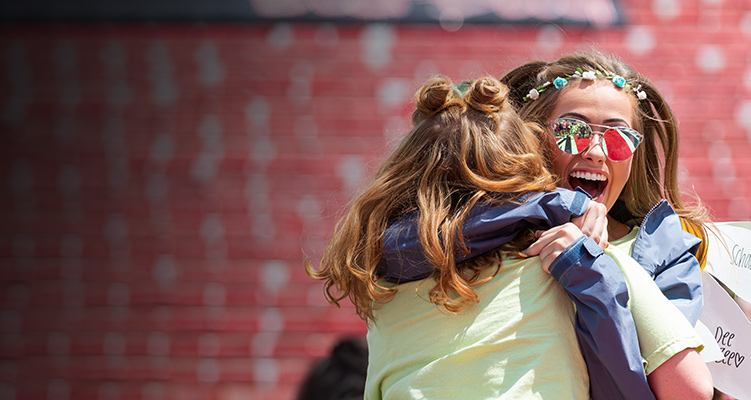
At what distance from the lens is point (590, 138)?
7.03ft

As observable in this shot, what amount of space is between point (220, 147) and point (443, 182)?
355cm

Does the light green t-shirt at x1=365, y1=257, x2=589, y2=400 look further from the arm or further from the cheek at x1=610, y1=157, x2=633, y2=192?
the cheek at x1=610, y1=157, x2=633, y2=192

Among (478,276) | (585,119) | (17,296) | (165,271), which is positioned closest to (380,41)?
(165,271)

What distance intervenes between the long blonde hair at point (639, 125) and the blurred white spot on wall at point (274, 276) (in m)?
2.95

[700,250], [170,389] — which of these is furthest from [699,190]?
[170,389]

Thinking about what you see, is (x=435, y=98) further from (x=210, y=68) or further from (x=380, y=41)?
(x=210, y=68)

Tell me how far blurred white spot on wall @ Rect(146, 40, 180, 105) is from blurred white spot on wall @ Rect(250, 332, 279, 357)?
5.27 ft

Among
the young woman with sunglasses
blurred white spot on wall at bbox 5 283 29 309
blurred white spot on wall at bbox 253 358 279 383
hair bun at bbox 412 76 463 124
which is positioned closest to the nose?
the young woman with sunglasses

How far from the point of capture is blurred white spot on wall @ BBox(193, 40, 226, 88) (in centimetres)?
526

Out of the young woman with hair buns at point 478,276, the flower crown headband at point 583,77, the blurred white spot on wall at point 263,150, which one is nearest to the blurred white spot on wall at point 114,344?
the blurred white spot on wall at point 263,150

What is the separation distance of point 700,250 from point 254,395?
3479 mm

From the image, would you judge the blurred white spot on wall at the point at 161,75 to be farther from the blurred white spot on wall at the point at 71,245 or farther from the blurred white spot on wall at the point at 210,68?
the blurred white spot on wall at the point at 71,245

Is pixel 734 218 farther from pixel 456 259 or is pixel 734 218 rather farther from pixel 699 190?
pixel 456 259

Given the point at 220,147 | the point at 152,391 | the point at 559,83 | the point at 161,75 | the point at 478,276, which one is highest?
the point at 559,83
